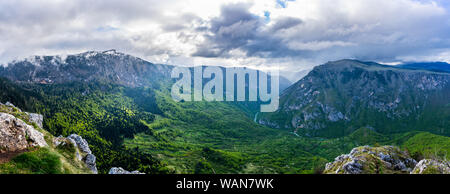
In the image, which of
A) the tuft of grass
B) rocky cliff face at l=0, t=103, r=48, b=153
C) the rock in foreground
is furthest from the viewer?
the rock in foreground

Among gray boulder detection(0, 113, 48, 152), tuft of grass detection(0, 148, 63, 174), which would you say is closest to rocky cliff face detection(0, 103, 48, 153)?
gray boulder detection(0, 113, 48, 152)

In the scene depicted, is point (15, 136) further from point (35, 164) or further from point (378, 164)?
point (378, 164)

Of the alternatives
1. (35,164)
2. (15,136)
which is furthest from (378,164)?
(15,136)

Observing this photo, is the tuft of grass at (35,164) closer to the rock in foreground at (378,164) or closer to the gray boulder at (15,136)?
the gray boulder at (15,136)

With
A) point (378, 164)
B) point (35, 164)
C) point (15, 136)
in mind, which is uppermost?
point (15, 136)

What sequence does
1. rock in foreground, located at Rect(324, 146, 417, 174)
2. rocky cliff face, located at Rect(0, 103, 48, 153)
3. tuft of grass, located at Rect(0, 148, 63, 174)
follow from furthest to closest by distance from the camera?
1. rock in foreground, located at Rect(324, 146, 417, 174)
2. rocky cliff face, located at Rect(0, 103, 48, 153)
3. tuft of grass, located at Rect(0, 148, 63, 174)

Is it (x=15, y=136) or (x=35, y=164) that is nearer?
(x=35, y=164)

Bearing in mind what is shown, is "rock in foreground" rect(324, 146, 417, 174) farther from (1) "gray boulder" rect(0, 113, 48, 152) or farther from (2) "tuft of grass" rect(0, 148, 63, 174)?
(1) "gray boulder" rect(0, 113, 48, 152)

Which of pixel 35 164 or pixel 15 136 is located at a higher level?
pixel 15 136

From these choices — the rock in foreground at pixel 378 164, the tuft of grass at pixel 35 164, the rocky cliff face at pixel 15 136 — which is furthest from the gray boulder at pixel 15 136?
the rock in foreground at pixel 378 164

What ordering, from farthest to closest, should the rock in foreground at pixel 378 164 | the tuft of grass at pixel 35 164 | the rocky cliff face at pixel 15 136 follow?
the rock in foreground at pixel 378 164 < the rocky cliff face at pixel 15 136 < the tuft of grass at pixel 35 164

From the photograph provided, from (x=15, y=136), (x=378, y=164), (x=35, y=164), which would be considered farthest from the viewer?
(x=378, y=164)
